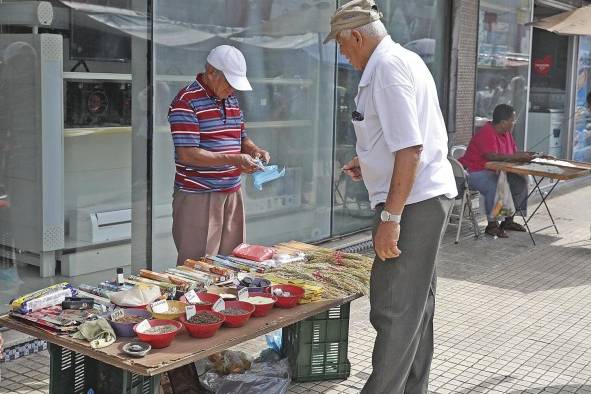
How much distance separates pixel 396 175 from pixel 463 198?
525 centimetres

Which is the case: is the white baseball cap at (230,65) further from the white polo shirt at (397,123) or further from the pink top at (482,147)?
the pink top at (482,147)

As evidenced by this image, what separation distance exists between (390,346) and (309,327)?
2.63 feet

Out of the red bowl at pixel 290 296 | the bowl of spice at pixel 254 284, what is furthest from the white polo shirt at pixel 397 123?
the bowl of spice at pixel 254 284

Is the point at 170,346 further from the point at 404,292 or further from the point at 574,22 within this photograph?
the point at 574,22

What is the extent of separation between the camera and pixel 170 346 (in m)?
3.43

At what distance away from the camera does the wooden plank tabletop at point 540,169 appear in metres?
8.46

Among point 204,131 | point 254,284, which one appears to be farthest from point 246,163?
point 254,284

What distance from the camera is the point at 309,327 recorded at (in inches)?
179

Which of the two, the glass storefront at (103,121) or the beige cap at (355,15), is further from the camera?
the glass storefront at (103,121)

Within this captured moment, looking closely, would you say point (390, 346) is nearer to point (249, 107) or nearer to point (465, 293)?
point (465, 293)

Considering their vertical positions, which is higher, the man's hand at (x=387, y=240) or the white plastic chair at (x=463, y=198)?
the man's hand at (x=387, y=240)

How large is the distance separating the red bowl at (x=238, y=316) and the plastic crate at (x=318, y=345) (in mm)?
739

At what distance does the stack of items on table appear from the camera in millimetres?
3471

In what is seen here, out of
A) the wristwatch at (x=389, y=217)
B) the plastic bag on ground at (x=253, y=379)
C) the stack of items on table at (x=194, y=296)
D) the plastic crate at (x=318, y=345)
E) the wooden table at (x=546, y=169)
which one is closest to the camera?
the stack of items on table at (x=194, y=296)
